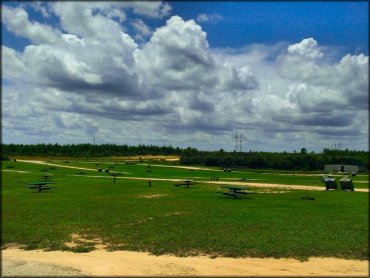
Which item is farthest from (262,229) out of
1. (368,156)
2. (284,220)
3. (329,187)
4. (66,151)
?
(66,151)

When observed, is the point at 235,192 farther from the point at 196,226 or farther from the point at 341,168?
the point at 341,168

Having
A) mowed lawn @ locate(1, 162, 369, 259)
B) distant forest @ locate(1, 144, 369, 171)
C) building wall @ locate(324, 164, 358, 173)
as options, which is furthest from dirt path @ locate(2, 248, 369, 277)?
building wall @ locate(324, 164, 358, 173)

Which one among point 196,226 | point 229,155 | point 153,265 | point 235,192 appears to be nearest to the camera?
point 153,265

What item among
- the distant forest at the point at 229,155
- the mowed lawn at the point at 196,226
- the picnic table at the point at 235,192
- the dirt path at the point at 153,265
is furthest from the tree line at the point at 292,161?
the dirt path at the point at 153,265

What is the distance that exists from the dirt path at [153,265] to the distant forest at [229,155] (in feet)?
260

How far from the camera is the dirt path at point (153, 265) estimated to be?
40.3 ft

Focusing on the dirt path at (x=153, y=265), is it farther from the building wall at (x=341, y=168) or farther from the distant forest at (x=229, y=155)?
the building wall at (x=341, y=168)

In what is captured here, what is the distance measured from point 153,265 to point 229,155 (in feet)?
380

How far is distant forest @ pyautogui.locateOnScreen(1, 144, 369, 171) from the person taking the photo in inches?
4350

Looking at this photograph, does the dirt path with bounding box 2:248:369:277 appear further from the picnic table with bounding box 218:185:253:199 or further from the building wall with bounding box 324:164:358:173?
the building wall with bounding box 324:164:358:173

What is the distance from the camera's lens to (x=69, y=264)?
13.2 m

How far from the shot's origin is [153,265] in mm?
13172

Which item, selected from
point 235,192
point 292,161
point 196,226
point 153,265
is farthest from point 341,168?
point 153,265

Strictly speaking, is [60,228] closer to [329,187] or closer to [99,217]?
[99,217]
